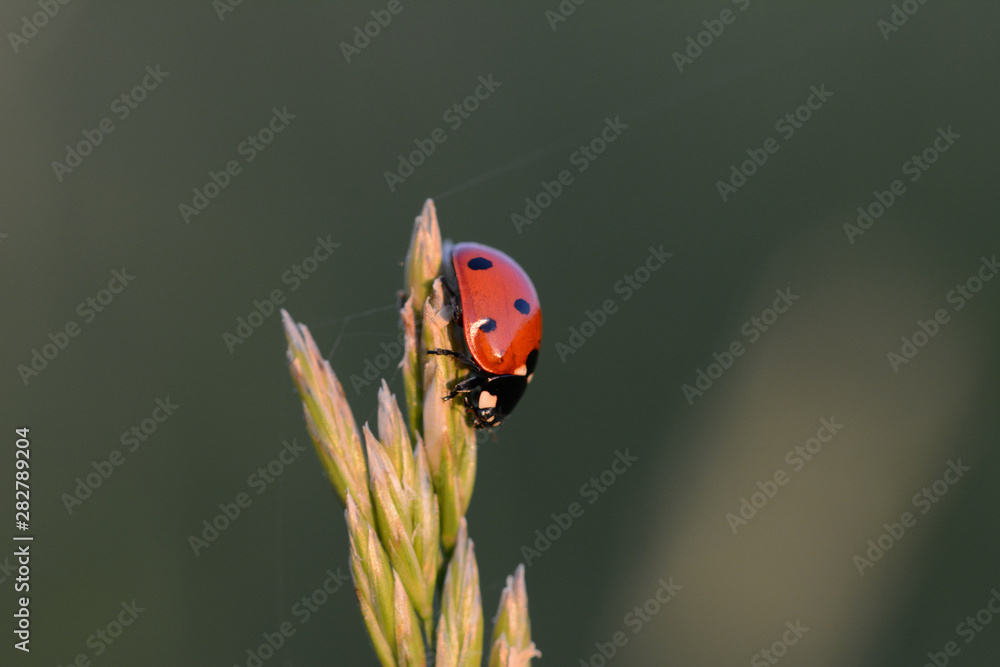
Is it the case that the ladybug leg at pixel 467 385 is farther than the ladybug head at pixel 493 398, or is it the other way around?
the ladybug head at pixel 493 398

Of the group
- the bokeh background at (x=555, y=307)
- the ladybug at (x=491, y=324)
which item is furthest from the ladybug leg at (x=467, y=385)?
the bokeh background at (x=555, y=307)

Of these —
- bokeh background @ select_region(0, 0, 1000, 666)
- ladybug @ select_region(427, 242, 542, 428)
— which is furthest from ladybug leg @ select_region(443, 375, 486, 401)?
bokeh background @ select_region(0, 0, 1000, 666)

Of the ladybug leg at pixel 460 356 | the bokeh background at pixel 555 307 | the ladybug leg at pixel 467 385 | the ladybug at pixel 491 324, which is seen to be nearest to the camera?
the ladybug leg at pixel 460 356

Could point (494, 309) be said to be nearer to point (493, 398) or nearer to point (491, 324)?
point (491, 324)

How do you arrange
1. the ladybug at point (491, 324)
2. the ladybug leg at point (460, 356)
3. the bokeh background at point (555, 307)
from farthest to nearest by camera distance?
the bokeh background at point (555, 307), the ladybug at point (491, 324), the ladybug leg at point (460, 356)

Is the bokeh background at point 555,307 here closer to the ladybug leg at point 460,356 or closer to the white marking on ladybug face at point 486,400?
the white marking on ladybug face at point 486,400

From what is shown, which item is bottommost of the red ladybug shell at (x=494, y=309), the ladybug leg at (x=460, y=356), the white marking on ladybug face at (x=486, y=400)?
the white marking on ladybug face at (x=486, y=400)

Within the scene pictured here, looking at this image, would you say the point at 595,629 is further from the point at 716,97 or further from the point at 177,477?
the point at 716,97

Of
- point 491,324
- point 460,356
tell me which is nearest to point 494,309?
point 491,324
